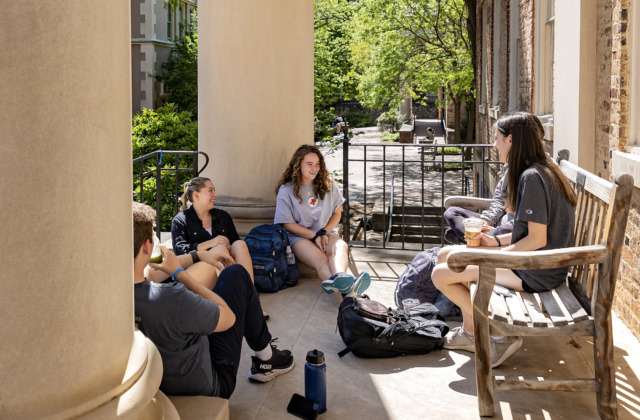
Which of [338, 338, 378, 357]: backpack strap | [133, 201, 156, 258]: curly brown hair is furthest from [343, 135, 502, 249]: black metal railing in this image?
[133, 201, 156, 258]: curly brown hair

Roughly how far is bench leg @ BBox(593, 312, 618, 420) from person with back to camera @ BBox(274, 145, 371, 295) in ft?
9.24

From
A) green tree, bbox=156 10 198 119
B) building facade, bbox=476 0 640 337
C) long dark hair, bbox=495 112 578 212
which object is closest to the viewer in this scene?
long dark hair, bbox=495 112 578 212

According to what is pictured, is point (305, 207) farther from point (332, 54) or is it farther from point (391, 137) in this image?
point (391, 137)

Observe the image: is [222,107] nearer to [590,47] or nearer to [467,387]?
[590,47]

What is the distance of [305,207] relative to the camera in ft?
21.3

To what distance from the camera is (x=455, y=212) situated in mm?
5727

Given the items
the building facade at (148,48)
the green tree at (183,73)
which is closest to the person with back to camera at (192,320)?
the green tree at (183,73)

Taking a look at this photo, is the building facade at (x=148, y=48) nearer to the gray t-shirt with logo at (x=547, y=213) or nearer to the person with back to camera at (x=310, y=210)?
the person with back to camera at (x=310, y=210)

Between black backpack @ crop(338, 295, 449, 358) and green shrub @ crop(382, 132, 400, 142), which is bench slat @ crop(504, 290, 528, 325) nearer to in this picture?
black backpack @ crop(338, 295, 449, 358)

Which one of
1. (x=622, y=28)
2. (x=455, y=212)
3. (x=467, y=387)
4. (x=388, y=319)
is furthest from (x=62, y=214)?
(x=622, y=28)

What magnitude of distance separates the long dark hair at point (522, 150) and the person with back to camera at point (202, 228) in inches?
90.0

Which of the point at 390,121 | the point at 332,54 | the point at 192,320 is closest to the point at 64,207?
the point at 192,320

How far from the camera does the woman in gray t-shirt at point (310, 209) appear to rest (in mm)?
6320

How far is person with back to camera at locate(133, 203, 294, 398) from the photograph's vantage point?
10.2 ft
